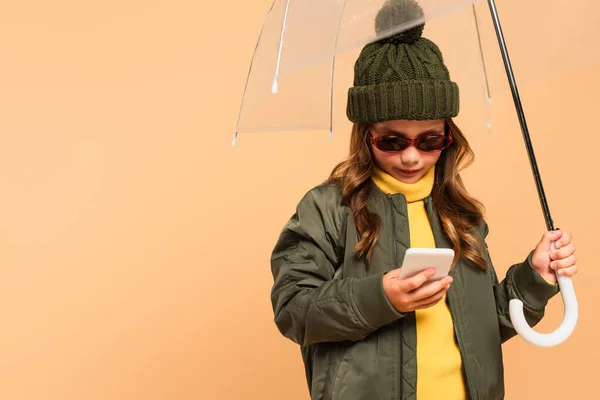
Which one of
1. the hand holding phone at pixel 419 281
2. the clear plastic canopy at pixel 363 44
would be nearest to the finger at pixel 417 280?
the hand holding phone at pixel 419 281

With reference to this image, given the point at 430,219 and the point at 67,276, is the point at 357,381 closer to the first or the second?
the point at 430,219

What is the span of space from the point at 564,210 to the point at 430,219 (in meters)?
1.27

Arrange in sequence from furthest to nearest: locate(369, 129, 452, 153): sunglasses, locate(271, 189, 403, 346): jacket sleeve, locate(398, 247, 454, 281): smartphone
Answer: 1. locate(369, 129, 452, 153): sunglasses
2. locate(271, 189, 403, 346): jacket sleeve
3. locate(398, 247, 454, 281): smartphone

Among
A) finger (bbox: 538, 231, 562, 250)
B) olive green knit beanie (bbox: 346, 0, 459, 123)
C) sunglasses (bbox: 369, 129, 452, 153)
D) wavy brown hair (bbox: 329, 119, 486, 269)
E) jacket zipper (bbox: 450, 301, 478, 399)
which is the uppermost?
olive green knit beanie (bbox: 346, 0, 459, 123)

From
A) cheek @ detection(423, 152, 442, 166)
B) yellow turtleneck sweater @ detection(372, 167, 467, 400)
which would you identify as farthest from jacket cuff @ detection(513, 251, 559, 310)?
cheek @ detection(423, 152, 442, 166)

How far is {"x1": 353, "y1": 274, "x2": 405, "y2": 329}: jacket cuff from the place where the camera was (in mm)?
1651

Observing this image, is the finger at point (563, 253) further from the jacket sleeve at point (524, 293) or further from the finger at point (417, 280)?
the finger at point (417, 280)

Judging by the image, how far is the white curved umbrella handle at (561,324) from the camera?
5.52ft

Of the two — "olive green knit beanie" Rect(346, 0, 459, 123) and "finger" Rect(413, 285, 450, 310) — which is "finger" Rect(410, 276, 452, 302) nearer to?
"finger" Rect(413, 285, 450, 310)

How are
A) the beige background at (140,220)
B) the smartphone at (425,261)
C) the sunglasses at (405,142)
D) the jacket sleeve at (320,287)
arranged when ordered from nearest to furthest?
the smartphone at (425,261) < the jacket sleeve at (320,287) < the sunglasses at (405,142) < the beige background at (140,220)

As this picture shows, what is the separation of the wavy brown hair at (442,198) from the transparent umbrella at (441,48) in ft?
0.49

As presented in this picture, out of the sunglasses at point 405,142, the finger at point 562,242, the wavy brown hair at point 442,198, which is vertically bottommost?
the finger at point 562,242

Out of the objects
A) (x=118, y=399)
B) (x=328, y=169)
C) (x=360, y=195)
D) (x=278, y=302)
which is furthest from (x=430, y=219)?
(x=118, y=399)

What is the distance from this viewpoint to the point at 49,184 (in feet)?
9.37
